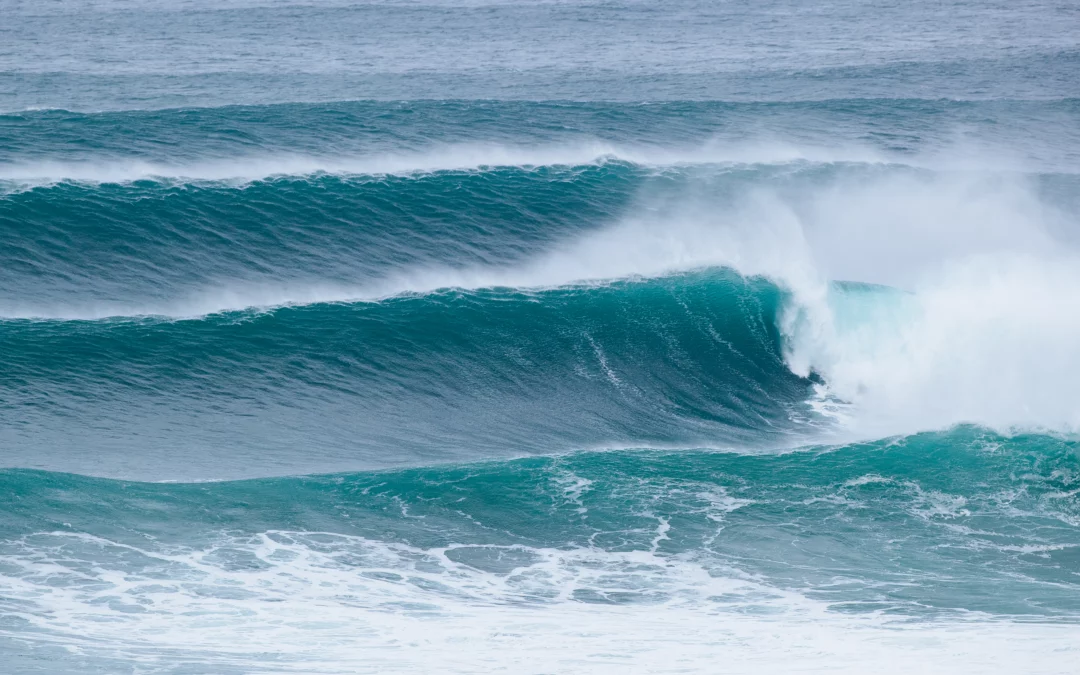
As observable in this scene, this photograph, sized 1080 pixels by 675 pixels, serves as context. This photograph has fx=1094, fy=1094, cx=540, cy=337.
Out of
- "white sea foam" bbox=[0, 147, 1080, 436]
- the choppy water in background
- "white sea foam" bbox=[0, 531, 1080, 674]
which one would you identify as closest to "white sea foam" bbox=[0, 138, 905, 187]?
the choppy water in background

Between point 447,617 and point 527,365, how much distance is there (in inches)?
252

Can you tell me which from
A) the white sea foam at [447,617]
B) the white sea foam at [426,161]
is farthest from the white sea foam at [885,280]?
the white sea foam at [447,617]

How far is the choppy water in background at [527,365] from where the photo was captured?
11078 millimetres

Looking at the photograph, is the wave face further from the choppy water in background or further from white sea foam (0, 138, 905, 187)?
white sea foam (0, 138, 905, 187)

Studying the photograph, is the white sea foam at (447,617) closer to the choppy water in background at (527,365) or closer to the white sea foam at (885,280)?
the choppy water in background at (527,365)

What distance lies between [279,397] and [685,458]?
577cm

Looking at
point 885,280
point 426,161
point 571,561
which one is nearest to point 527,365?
point 571,561

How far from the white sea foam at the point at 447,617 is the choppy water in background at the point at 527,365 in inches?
1.8

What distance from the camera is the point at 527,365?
1692 cm

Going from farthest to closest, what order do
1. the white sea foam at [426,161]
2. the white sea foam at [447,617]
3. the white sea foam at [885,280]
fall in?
the white sea foam at [426,161], the white sea foam at [885,280], the white sea foam at [447,617]

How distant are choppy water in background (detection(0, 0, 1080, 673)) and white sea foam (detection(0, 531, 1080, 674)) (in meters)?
0.05

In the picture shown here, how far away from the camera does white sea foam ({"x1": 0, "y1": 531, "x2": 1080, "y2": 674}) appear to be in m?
10.1

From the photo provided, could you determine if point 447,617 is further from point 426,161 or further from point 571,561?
point 426,161

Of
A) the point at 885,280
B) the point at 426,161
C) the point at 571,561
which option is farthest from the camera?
the point at 426,161
